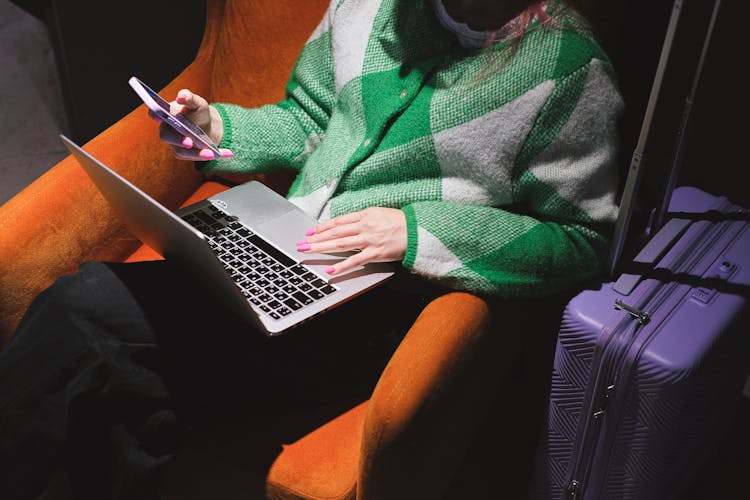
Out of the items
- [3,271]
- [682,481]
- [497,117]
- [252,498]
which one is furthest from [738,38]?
[3,271]

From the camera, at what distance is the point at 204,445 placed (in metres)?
1.01

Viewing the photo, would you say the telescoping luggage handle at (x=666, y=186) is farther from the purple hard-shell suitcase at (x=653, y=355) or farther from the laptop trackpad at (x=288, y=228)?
the laptop trackpad at (x=288, y=228)

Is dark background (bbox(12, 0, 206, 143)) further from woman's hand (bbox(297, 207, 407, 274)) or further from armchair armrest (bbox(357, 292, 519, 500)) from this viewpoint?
armchair armrest (bbox(357, 292, 519, 500))

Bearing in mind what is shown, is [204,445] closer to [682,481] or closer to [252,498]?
[252,498]

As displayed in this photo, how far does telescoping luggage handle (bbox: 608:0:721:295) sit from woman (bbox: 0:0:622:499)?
43 mm

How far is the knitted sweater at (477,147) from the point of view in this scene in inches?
38.6

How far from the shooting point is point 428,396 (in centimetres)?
89

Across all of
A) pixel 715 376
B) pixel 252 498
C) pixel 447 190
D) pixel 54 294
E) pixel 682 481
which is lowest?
pixel 682 481

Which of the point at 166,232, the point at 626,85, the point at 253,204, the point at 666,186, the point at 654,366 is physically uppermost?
the point at 166,232

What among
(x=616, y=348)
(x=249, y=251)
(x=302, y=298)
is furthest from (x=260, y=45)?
(x=616, y=348)

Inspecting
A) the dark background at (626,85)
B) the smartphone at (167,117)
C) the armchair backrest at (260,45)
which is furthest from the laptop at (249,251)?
the dark background at (626,85)

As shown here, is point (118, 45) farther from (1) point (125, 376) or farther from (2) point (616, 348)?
(2) point (616, 348)

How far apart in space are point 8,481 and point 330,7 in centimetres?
87

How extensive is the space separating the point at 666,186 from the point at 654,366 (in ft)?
0.90
